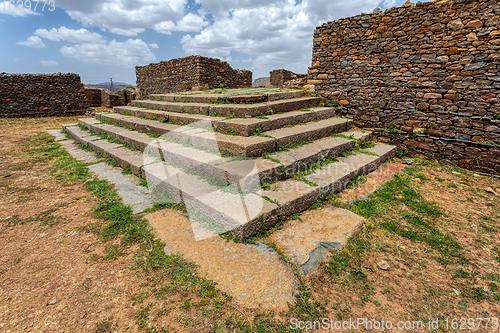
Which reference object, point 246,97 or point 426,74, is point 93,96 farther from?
point 426,74

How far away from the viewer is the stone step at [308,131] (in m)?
4.21

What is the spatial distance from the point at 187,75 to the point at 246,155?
31.7 ft

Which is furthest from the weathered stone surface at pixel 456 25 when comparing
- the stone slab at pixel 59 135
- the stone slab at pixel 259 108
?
the stone slab at pixel 59 135

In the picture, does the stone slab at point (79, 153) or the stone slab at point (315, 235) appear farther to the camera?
the stone slab at point (79, 153)

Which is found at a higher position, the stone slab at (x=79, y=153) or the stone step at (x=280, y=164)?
the stone step at (x=280, y=164)

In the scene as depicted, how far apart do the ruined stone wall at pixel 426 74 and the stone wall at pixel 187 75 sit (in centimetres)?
669

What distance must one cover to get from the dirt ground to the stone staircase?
0.87 m

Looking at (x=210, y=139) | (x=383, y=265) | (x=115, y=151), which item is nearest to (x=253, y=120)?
(x=210, y=139)

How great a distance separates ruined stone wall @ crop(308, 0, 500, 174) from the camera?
13.8 feet

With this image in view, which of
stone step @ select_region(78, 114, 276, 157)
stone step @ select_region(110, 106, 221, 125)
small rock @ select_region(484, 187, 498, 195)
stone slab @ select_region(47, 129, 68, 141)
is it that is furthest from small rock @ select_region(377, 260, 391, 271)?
stone slab @ select_region(47, 129, 68, 141)

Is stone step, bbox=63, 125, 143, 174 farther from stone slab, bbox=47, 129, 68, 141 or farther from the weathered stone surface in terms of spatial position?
the weathered stone surface

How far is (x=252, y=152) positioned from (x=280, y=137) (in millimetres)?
732

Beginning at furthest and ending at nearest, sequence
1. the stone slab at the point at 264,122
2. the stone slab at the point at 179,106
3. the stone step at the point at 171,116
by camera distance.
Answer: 1. the stone slab at the point at 179,106
2. the stone step at the point at 171,116
3. the stone slab at the point at 264,122

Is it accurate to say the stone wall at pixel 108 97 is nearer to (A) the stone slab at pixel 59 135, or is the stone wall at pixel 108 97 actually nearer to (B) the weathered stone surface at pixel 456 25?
(A) the stone slab at pixel 59 135
